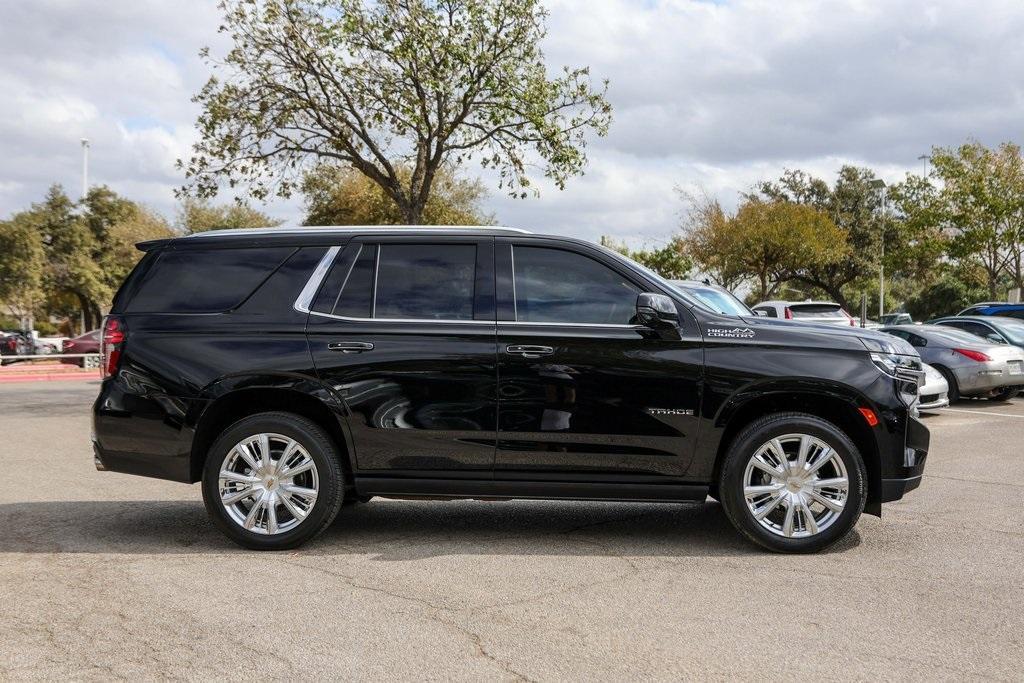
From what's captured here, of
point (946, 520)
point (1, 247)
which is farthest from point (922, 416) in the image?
point (1, 247)

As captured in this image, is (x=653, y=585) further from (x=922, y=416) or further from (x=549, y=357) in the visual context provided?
(x=922, y=416)

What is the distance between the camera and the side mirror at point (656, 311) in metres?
5.58

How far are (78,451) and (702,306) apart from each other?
7651 mm

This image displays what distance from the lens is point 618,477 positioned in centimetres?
574

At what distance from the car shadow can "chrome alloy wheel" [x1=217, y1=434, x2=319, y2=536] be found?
0.25 m

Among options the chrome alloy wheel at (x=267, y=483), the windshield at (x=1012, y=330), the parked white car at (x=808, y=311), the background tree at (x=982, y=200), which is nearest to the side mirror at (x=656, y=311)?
the chrome alloy wheel at (x=267, y=483)

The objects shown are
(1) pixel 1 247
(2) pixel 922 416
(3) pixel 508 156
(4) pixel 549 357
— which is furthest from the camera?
(1) pixel 1 247

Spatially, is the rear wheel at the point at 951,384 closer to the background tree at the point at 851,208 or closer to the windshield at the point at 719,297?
the windshield at the point at 719,297

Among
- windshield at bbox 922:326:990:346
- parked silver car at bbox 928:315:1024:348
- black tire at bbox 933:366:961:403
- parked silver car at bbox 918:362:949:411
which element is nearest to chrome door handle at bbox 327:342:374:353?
parked silver car at bbox 918:362:949:411

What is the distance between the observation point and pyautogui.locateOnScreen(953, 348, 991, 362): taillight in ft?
52.2

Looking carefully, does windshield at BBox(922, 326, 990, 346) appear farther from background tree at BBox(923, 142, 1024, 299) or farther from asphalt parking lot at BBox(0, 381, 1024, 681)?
background tree at BBox(923, 142, 1024, 299)

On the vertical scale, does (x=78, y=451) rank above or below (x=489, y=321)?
below

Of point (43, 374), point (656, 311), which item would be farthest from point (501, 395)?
point (43, 374)

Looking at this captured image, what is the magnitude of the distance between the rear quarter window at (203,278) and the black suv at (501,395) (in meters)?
0.05
